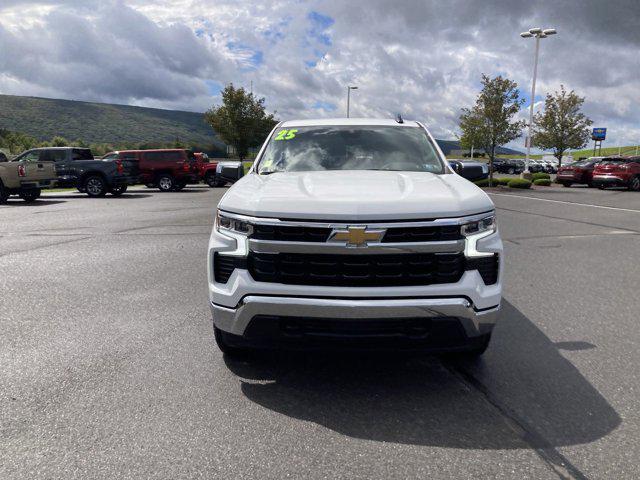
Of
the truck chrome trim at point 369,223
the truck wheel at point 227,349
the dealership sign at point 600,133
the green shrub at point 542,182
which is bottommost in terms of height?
the green shrub at point 542,182

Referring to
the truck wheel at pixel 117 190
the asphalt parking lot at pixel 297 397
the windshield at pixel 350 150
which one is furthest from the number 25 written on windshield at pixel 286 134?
the truck wheel at pixel 117 190

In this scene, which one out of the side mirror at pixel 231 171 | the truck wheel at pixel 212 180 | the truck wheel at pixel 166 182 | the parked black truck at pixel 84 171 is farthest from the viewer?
the truck wheel at pixel 212 180

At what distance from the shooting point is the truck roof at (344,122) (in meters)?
5.08

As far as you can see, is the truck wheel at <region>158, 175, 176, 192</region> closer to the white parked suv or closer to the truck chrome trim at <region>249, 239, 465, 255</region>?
the white parked suv

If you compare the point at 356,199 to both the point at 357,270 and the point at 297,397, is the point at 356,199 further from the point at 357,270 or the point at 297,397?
the point at 297,397

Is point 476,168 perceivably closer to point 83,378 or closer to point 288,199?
point 288,199

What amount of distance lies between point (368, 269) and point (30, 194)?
19.5 m

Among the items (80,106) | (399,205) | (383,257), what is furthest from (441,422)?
(80,106)

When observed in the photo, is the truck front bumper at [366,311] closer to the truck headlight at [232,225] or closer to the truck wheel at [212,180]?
the truck headlight at [232,225]

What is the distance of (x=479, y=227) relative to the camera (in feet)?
10.2

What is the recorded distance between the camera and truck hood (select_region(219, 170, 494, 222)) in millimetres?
2971

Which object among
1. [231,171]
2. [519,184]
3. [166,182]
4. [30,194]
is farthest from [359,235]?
[519,184]

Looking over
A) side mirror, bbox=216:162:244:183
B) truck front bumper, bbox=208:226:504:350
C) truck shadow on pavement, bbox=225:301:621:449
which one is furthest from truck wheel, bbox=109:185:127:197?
truck front bumper, bbox=208:226:504:350

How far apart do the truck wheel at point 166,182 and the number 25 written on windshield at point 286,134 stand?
2151 cm
